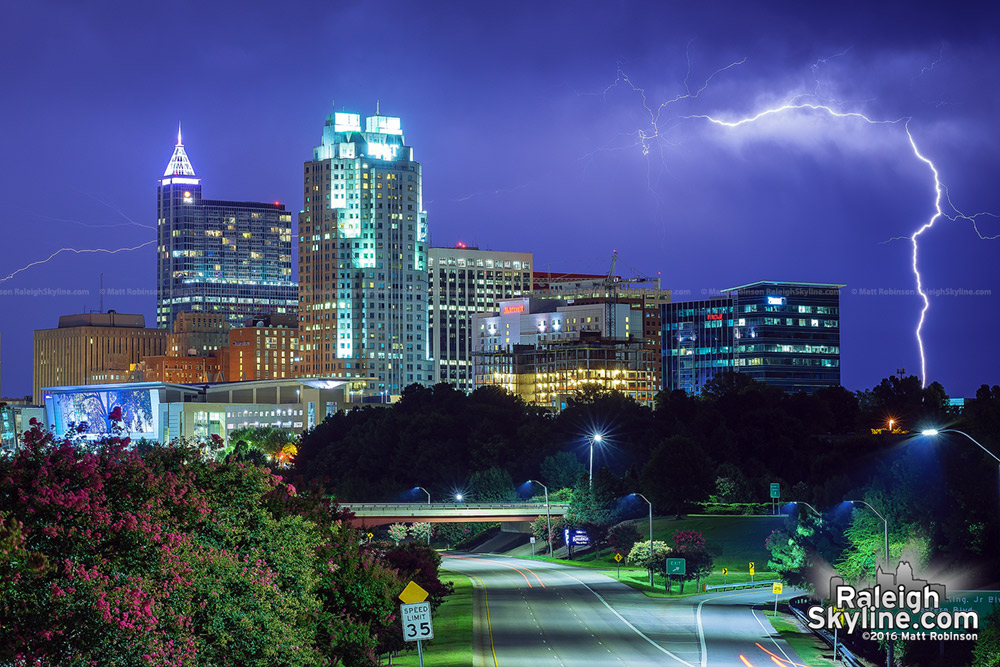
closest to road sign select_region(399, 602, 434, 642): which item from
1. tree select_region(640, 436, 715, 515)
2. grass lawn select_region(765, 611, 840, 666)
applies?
grass lawn select_region(765, 611, 840, 666)

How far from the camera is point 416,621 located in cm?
4328

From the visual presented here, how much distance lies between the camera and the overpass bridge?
14688 cm

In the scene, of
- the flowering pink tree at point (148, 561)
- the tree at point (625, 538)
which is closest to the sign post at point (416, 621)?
the flowering pink tree at point (148, 561)

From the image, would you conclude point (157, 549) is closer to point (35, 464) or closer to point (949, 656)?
point (35, 464)

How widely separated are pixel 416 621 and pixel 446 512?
109529 millimetres

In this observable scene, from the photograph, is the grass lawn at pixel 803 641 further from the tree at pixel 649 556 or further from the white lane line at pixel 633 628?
the tree at pixel 649 556

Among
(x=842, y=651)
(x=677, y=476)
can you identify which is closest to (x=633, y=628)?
(x=842, y=651)

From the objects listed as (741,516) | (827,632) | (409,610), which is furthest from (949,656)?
(741,516)

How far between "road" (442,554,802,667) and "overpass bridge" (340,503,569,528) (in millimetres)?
28738

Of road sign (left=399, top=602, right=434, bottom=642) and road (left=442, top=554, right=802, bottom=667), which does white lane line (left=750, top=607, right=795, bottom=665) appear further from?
road sign (left=399, top=602, right=434, bottom=642)

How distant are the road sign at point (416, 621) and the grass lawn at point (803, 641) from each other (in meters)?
29.5

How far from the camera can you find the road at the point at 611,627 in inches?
2662

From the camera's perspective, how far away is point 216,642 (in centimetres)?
3581

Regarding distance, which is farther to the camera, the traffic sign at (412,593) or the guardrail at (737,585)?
the guardrail at (737,585)
